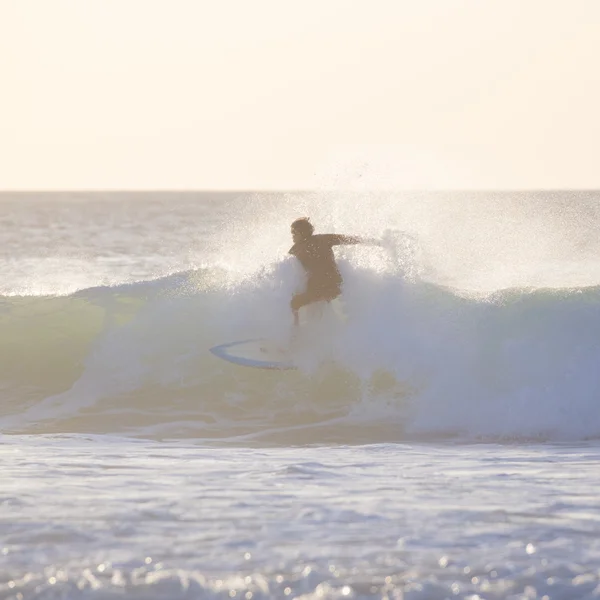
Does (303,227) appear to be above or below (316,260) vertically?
above

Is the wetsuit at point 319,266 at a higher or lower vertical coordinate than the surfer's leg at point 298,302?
higher

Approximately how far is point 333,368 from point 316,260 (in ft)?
4.28

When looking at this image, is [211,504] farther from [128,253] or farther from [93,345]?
[128,253]

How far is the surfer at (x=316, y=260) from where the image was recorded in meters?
13.3

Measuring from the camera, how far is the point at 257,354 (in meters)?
13.8

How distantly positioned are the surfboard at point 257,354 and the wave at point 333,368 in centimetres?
23

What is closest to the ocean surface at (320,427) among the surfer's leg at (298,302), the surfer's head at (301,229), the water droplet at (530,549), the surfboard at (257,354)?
the water droplet at (530,549)

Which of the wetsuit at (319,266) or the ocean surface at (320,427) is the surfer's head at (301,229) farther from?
the ocean surface at (320,427)

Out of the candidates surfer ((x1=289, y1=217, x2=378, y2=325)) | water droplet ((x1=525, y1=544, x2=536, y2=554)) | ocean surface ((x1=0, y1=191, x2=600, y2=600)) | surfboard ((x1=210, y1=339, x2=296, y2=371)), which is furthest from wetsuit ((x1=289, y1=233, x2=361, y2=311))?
water droplet ((x1=525, y1=544, x2=536, y2=554))

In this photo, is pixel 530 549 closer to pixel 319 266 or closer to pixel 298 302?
pixel 319 266

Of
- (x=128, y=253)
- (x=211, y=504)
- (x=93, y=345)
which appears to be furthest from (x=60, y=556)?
(x=128, y=253)

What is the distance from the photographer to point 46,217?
284 ft

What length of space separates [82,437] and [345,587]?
5.59 meters

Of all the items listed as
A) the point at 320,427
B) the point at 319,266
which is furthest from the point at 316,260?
the point at 320,427
